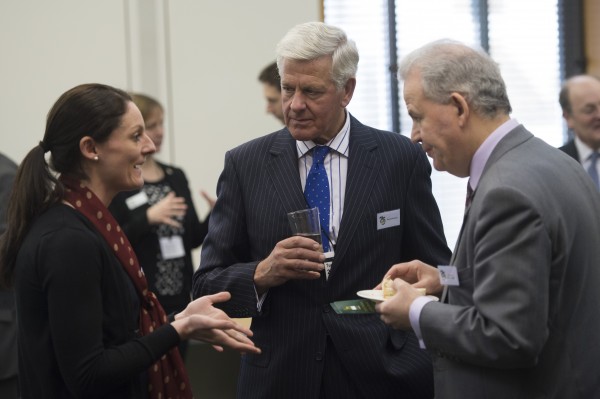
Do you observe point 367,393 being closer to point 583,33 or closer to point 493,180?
point 493,180

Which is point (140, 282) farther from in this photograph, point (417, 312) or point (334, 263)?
point (417, 312)

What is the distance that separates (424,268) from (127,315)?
80 cm

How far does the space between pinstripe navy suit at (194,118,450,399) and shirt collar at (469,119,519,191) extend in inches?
20.9

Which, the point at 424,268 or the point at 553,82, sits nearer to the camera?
the point at 424,268

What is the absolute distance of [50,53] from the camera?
5.65 metres

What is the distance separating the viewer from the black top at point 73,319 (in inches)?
79.0

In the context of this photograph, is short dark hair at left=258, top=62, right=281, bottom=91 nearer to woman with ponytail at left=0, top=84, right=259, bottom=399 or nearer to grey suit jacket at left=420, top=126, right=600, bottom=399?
woman with ponytail at left=0, top=84, right=259, bottom=399

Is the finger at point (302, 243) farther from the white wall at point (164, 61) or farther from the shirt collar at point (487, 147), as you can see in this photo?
the white wall at point (164, 61)

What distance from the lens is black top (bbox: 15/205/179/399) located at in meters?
2.01

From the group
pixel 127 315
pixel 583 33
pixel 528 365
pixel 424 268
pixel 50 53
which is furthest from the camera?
pixel 583 33

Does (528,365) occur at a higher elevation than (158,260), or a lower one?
higher

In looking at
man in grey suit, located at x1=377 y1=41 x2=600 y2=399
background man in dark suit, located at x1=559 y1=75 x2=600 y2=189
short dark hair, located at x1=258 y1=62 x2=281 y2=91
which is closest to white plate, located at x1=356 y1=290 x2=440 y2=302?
man in grey suit, located at x1=377 y1=41 x2=600 y2=399

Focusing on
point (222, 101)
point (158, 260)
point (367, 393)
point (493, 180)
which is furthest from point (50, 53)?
point (493, 180)

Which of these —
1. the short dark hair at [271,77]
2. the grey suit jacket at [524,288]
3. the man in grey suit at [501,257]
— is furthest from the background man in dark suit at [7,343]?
the grey suit jacket at [524,288]
